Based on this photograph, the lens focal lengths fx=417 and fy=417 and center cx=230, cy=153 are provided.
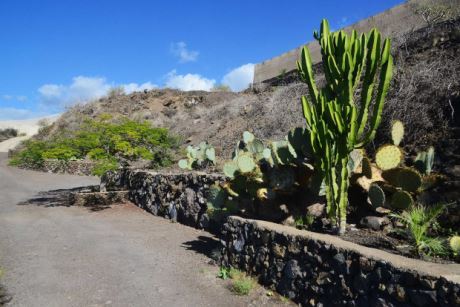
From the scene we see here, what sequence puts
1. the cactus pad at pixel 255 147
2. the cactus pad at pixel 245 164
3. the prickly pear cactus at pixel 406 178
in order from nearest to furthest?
1. the prickly pear cactus at pixel 406 178
2. the cactus pad at pixel 245 164
3. the cactus pad at pixel 255 147

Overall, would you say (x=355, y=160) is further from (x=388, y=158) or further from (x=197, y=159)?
(x=197, y=159)

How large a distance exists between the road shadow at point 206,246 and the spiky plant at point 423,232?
3.02m

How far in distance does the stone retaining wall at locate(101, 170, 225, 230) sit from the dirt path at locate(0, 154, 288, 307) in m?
0.28

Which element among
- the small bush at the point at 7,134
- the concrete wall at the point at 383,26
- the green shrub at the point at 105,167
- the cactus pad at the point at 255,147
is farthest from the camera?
the small bush at the point at 7,134

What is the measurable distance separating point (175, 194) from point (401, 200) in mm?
5922

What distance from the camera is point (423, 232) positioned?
4.58 metres

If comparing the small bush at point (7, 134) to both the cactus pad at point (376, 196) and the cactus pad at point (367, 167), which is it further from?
the cactus pad at point (376, 196)

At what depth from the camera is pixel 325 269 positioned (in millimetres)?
4645

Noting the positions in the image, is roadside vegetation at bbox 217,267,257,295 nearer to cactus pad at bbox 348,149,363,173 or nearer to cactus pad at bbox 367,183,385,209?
cactus pad at bbox 367,183,385,209

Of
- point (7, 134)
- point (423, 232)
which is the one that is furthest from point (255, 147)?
point (7, 134)

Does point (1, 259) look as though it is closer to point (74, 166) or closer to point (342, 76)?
point (342, 76)

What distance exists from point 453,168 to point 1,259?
7.20 m

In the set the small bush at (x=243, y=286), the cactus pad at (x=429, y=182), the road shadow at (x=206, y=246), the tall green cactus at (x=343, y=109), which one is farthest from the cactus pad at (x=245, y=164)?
the cactus pad at (x=429, y=182)

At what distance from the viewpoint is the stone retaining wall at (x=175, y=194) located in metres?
9.10
